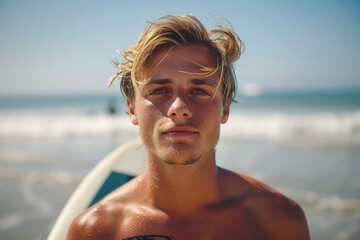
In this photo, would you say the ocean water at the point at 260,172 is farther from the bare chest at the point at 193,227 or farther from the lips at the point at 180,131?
the lips at the point at 180,131

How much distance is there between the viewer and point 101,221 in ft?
5.48

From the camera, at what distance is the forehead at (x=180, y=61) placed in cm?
150

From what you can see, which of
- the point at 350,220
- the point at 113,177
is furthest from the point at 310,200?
the point at 113,177

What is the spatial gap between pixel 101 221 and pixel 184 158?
0.70 m

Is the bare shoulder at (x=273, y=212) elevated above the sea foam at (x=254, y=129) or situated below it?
above

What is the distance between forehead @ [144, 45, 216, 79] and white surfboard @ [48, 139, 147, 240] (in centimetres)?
158

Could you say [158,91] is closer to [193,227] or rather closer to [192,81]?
[192,81]

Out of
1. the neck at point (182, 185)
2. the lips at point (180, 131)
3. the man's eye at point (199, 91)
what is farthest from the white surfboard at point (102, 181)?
the man's eye at point (199, 91)

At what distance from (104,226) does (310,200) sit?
381cm

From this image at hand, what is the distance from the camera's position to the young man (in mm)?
1442

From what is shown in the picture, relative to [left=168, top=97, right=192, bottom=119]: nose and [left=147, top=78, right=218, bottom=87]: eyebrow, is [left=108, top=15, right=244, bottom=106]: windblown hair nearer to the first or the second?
[left=147, top=78, right=218, bottom=87]: eyebrow

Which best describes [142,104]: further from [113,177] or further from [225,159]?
[225,159]

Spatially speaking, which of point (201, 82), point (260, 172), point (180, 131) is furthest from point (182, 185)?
point (260, 172)

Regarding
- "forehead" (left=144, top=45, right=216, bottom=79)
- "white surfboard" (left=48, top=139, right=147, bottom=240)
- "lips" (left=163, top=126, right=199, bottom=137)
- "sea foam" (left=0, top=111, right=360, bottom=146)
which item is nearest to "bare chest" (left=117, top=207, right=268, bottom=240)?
"lips" (left=163, top=126, right=199, bottom=137)
